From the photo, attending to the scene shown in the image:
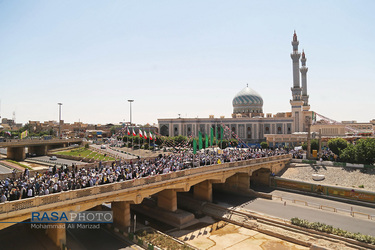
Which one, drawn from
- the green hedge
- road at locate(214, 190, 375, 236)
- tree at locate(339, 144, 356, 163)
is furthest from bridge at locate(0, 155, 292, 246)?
tree at locate(339, 144, 356, 163)

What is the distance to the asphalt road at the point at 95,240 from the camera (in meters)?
21.1

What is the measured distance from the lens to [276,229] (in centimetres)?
2655

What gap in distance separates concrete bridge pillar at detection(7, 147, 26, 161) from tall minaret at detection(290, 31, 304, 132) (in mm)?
70818

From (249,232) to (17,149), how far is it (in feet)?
199

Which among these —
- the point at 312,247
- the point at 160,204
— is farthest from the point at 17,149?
the point at 312,247

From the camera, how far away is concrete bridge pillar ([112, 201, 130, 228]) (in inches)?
950

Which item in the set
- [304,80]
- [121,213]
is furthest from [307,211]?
[304,80]

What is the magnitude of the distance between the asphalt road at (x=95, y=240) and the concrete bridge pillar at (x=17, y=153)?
50794 mm

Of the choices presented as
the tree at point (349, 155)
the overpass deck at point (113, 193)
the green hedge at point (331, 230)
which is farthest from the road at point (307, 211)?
the tree at point (349, 155)

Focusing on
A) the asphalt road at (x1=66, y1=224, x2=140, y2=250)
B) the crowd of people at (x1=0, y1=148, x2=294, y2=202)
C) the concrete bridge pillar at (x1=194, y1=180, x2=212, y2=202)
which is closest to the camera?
the crowd of people at (x1=0, y1=148, x2=294, y2=202)

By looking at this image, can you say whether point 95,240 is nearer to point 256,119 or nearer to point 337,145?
point 337,145

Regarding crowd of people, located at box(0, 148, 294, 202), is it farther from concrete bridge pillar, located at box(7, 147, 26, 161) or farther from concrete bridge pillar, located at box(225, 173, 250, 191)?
concrete bridge pillar, located at box(7, 147, 26, 161)

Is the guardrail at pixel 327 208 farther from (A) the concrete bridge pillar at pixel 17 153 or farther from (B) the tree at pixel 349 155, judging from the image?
(A) the concrete bridge pillar at pixel 17 153

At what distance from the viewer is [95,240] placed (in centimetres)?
2225
